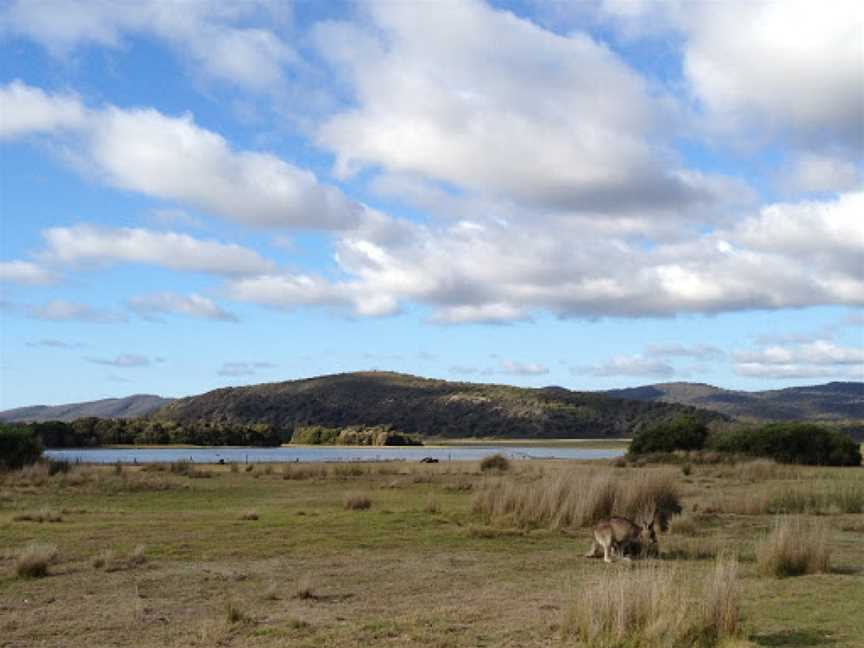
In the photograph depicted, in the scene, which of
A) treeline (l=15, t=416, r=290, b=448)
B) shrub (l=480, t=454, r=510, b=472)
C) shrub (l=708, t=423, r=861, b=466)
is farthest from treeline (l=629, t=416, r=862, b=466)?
treeline (l=15, t=416, r=290, b=448)

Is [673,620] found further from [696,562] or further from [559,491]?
[559,491]

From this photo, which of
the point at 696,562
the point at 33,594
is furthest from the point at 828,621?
the point at 33,594

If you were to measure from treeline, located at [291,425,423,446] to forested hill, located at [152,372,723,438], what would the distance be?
21.1 meters

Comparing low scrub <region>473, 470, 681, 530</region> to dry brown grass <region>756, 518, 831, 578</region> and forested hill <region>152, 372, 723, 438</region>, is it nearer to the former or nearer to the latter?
dry brown grass <region>756, 518, 831, 578</region>

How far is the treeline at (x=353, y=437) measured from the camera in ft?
354

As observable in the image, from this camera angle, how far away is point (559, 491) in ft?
68.5

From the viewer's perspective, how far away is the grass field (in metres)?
9.99

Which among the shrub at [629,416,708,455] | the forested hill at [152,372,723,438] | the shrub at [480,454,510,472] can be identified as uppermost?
the forested hill at [152,372,723,438]

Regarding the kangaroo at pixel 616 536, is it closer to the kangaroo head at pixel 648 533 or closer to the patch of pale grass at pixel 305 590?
the kangaroo head at pixel 648 533

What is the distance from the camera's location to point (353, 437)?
368 ft

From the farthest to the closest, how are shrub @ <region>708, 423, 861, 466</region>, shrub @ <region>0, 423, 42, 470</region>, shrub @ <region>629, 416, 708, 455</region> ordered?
shrub @ <region>629, 416, 708, 455</region>
shrub @ <region>708, 423, 861, 466</region>
shrub @ <region>0, 423, 42, 470</region>

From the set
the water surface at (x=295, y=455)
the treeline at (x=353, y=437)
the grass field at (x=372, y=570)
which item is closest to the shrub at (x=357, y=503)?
the grass field at (x=372, y=570)

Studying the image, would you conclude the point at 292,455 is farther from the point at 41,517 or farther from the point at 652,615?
the point at 652,615

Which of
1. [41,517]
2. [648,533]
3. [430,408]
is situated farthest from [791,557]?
[430,408]
